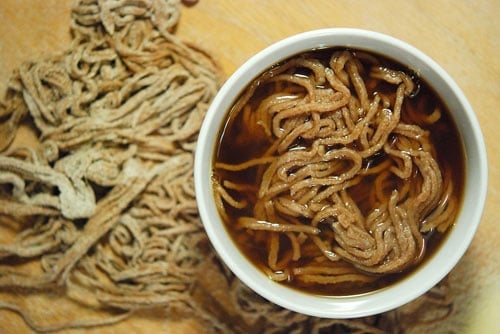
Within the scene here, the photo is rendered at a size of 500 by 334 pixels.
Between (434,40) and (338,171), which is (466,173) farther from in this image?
(434,40)

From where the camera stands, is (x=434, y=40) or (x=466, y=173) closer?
(x=466, y=173)

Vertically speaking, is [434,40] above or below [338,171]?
above

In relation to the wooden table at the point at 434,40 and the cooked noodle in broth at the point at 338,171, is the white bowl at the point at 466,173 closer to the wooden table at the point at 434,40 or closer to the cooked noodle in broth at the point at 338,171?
the cooked noodle in broth at the point at 338,171

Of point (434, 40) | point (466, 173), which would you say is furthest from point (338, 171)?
point (434, 40)

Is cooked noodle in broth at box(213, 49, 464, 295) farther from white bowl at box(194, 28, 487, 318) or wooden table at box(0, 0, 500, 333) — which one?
wooden table at box(0, 0, 500, 333)

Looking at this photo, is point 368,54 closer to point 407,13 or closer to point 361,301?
point 407,13

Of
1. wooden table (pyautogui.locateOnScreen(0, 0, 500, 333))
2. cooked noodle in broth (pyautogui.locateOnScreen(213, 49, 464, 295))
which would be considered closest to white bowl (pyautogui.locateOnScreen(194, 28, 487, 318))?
cooked noodle in broth (pyautogui.locateOnScreen(213, 49, 464, 295))
